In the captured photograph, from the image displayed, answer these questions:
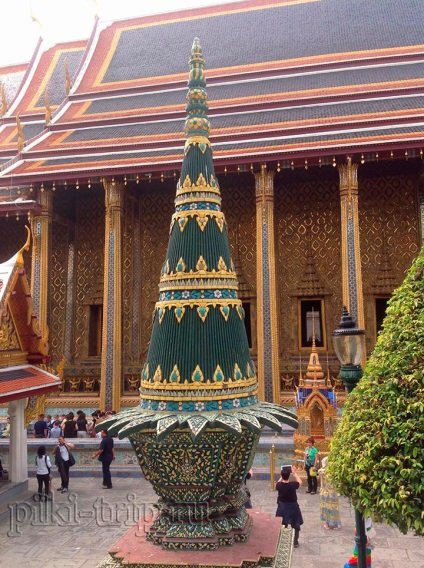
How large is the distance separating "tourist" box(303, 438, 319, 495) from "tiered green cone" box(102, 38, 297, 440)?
17.4ft

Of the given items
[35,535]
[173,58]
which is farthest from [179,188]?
[173,58]

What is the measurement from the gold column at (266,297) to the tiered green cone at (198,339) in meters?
9.46

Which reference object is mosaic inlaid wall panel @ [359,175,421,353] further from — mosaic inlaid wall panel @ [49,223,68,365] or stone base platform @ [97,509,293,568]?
stone base platform @ [97,509,293,568]

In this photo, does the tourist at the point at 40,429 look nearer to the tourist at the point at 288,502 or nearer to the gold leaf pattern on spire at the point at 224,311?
the tourist at the point at 288,502

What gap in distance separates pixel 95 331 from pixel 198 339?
1426 centimetres

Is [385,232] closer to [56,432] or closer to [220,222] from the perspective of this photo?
[56,432]

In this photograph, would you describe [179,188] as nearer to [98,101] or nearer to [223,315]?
[223,315]

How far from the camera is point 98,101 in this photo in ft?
60.9

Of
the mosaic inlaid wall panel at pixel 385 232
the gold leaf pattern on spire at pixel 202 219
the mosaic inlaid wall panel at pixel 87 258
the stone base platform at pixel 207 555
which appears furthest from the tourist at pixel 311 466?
the mosaic inlaid wall panel at pixel 87 258

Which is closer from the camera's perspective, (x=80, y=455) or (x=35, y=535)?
(x=35, y=535)

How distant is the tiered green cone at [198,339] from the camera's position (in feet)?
10.2

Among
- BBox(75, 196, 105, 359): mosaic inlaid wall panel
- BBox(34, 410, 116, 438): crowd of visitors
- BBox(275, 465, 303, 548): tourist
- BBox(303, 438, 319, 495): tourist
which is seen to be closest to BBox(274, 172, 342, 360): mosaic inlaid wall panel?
BBox(75, 196, 105, 359): mosaic inlaid wall panel

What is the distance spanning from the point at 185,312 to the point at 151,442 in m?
0.80

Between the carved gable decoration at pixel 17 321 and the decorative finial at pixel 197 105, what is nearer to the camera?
the decorative finial at pixel 197 105
